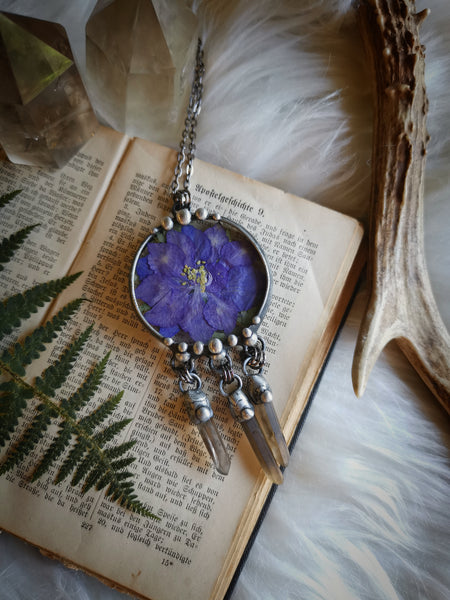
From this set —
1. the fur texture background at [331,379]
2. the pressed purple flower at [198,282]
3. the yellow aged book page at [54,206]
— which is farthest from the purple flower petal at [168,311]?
the fur texture background at [331,379]

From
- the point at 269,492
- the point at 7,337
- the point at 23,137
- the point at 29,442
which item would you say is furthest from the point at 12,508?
the point at 23,137

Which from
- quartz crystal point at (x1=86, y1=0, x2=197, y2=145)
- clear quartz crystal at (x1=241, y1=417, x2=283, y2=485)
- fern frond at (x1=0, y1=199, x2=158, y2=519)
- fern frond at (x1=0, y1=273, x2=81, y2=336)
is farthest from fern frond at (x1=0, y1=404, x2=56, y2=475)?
quartz crystal point at (x1=86, y1=0, x2=197, y2=145)

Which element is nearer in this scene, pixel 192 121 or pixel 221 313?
pixel 221 313

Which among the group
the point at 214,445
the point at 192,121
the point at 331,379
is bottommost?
the point at 214,445

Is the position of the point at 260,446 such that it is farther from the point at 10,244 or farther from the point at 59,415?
the point at 10,244

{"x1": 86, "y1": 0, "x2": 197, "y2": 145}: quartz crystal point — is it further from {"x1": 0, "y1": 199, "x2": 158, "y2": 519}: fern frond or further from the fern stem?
the fern stem

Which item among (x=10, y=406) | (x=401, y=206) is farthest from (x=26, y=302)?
(x=401, y=206)

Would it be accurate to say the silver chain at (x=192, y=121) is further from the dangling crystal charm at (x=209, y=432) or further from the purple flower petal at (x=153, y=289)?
the dangling crystal charm at (x=209, y=432)
